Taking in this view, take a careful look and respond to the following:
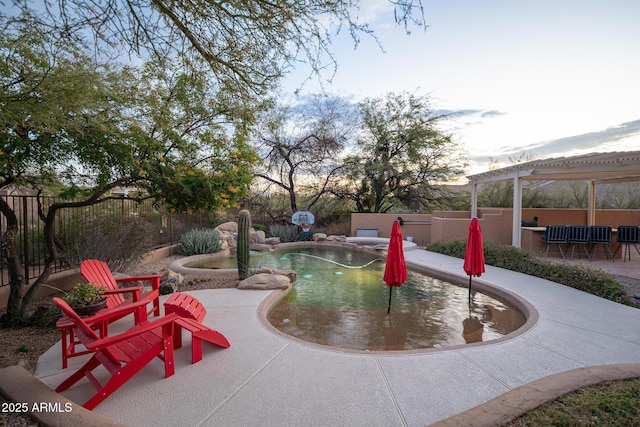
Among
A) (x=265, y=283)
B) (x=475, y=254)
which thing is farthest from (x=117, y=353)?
(x=475, y=254)

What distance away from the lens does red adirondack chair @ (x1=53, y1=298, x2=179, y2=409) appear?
2.53m

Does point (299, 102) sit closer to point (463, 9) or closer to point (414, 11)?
point (463, 9)

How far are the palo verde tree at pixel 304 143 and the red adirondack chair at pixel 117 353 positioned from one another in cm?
1347

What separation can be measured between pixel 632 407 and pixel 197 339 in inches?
143

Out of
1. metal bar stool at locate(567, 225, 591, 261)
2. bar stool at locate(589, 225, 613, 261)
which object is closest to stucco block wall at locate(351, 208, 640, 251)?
metal bar stool at locate(567, 225, 591, 261)

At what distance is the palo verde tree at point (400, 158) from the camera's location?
17547 millimetres

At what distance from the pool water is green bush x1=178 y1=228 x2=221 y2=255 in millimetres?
4116

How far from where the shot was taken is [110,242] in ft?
22.4

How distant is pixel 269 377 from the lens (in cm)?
298

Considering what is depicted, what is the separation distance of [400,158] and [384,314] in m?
13.8

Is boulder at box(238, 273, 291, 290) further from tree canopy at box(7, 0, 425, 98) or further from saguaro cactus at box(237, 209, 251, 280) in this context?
tree canopy at box(7, 0, 425, 98)

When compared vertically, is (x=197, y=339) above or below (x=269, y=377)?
above

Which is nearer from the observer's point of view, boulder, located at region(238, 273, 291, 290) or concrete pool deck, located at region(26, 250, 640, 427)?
concrete pool deck, located at region(26, 250, 640, 427)

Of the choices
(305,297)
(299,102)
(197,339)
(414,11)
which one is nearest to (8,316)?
(197,339)
